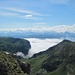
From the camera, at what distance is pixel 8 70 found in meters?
67.4

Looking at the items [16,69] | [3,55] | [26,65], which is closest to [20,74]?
[16,69]

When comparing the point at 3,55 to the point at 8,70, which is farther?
the point at 3,55

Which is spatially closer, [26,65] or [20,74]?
[20,74]

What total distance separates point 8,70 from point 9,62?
13.8 feet

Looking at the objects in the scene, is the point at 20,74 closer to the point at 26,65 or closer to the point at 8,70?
the point at 8,70

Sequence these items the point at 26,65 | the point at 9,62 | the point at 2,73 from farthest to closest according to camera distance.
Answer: the point at 26,65 < the point at 9,62 < the point at 2,73

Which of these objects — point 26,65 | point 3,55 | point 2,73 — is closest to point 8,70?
point 2,73

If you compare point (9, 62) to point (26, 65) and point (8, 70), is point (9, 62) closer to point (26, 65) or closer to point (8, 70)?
point (8, 70)

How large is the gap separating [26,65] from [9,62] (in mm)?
13304

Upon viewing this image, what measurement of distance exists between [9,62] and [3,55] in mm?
3344

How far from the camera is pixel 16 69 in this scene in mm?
70188

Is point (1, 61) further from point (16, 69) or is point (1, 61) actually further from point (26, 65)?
point (26, 65)

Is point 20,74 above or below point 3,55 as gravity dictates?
below

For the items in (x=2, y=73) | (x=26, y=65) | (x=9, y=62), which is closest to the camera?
(x=2, y=73)
